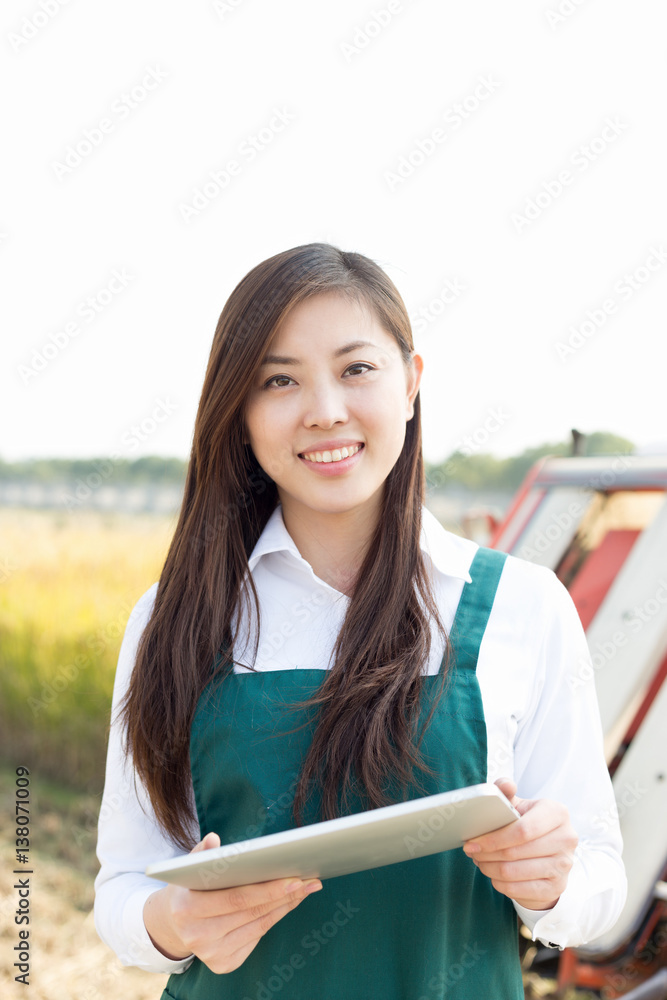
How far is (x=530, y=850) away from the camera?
105 centimetres

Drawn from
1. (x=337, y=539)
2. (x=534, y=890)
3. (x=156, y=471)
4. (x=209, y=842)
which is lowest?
(x=156, y=471)

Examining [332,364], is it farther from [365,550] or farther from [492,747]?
[492,747]

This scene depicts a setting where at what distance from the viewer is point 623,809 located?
2.52m

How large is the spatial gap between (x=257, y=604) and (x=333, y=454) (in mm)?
320

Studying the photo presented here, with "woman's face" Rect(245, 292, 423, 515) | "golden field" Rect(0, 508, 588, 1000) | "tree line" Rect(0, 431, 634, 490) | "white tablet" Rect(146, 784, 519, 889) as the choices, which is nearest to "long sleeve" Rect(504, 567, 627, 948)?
"white tablet" Rect(146, 784, 519, 889)

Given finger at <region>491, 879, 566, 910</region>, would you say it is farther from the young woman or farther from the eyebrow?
the eyebrow

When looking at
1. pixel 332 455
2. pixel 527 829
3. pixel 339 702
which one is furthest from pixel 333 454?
pixel 527 829

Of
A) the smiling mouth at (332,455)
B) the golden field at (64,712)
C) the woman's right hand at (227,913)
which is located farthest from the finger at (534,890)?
the golden field at (64,712)

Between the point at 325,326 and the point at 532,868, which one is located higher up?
the point at 325,326

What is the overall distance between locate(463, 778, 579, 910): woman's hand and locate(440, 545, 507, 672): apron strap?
25cm

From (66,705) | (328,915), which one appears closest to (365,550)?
(328,915)

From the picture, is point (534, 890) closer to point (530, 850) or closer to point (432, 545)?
point (530, 850)

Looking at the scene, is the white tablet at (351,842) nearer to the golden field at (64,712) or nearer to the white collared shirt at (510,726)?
the white collared shirt at (510,726)

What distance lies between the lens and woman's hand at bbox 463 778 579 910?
1041 millimetres
